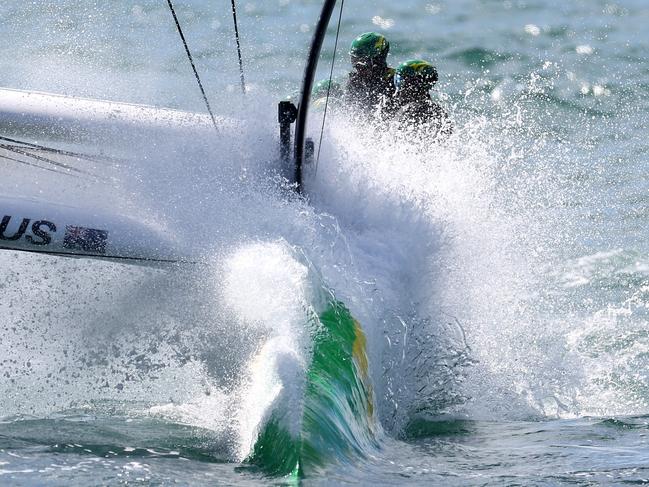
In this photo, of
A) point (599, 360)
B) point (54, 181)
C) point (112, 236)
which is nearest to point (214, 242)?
point (112, 236)

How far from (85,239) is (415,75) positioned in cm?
219

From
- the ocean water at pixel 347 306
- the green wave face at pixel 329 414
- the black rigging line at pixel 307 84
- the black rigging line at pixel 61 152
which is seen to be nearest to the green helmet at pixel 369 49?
the ocean water at pixel 347 306

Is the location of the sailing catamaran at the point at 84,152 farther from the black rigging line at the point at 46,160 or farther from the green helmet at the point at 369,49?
the green helmet at the point at 369,49

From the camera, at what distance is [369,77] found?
574 cm

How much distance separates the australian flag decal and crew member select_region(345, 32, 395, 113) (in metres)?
1.83

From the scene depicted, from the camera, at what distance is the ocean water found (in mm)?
3123

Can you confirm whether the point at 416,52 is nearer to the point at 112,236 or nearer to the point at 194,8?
the point at 194,8

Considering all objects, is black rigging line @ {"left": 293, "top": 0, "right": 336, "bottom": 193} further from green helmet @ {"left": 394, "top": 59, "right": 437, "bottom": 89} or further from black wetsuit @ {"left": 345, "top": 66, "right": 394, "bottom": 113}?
green helmet @ {"left": 394, "top": 59, "right": 437, "bottom": 89}

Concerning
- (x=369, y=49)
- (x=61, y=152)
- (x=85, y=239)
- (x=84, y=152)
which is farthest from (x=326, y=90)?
(x=85, y=239)

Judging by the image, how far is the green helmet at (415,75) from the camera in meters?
5.65

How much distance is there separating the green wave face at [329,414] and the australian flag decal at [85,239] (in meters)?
1.04

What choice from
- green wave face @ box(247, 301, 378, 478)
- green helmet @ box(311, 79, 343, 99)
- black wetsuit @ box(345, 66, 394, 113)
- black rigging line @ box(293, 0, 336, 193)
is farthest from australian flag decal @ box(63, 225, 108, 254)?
green helmet @ box(311, 79, 343, 99)

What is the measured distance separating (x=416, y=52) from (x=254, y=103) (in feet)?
16.1

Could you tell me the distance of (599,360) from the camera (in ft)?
15.4
